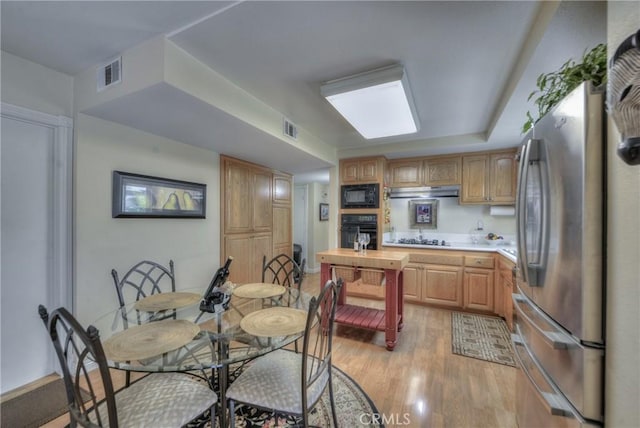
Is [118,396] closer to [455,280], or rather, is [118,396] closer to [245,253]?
[245,253]

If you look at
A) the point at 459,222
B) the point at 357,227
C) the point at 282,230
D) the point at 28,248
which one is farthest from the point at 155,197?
the point at 459,222

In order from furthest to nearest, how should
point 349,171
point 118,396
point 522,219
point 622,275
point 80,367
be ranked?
point 349,171
point 522,219
point 118,396
point 80,367
point 622,275

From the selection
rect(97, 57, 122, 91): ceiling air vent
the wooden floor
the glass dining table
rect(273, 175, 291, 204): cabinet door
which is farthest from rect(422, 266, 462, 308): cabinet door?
rect(97, 57, 122, 91): ceiling air vent

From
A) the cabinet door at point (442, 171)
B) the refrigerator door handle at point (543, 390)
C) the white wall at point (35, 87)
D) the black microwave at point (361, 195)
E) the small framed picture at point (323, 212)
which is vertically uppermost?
the white wall at point (35, 87)

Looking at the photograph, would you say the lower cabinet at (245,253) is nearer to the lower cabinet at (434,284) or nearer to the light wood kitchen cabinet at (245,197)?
the light wood kitchen cabinet at (245,197)

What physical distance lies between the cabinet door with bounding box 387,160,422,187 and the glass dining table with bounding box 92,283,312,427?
2861 mm

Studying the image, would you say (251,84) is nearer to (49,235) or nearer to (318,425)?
(49,235)

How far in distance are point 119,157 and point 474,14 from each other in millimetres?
2910

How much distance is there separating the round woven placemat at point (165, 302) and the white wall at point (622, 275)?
2.18 m

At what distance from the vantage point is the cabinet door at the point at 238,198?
3436 mm

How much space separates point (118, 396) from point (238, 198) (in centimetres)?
265

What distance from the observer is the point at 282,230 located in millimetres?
4691

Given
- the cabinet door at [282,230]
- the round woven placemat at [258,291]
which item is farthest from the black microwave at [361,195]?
the round woven placemat at [258,291]

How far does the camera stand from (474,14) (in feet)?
4.62
